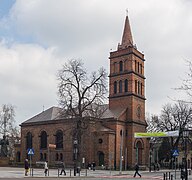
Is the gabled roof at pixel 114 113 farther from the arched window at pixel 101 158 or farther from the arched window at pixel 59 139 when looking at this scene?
the arched window at pixel 59 139

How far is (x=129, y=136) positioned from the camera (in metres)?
69.1

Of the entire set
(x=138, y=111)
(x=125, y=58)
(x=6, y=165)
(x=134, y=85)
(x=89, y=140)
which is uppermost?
(x=125, y=58)

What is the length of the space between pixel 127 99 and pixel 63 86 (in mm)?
21409

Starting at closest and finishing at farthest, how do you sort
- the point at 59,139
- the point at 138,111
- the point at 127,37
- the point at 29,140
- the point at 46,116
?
the point at 138,111, the point at 59,139, the point at 127,37, the point at 46,116, the point at 29,140

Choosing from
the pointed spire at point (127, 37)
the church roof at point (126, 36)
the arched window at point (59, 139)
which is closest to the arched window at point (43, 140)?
the arched window at point (59, 139)

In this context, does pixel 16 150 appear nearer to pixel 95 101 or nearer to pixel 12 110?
pixel 12 110

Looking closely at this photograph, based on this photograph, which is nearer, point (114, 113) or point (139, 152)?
point (114, 113)

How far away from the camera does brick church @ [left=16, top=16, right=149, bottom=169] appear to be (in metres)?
66.4

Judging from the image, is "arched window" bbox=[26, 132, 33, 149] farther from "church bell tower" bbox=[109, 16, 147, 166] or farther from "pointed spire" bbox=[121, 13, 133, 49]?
"pointed spire" bbox=[121, 13, 133, 49]

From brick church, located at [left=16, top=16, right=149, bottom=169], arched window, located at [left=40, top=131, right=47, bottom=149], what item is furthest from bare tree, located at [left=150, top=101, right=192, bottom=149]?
arched window, located at [left=40, top=131, right=47, bottom=149]

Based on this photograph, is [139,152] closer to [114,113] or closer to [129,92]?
[114,113]

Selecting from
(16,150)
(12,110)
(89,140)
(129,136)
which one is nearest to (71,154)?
(89,140)

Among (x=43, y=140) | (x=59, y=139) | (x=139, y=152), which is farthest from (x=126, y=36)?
(x=43, y=140)

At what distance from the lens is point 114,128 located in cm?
6669
